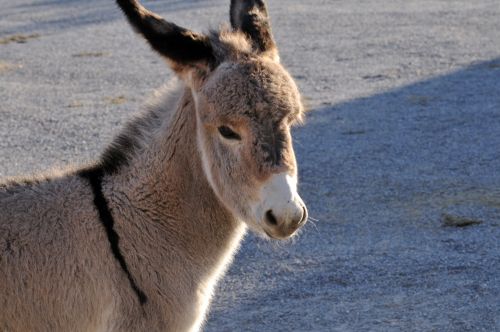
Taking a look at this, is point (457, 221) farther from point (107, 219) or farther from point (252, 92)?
point (107, 219)

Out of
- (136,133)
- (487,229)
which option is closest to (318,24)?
(487,229)

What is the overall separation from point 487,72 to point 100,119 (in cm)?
632

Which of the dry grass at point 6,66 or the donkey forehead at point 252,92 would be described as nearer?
the donkey forehead at point 252,92

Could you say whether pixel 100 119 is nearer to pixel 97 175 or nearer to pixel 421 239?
pixel 421 239

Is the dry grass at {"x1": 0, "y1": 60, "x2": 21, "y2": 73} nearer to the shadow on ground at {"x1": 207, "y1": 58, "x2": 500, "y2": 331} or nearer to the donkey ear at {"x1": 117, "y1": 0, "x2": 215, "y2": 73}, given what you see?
the shadow on ground at {"x1": 207, "y1": 58, "x2": 500, "y2": 331}

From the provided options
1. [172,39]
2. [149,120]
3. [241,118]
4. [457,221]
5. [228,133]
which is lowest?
[457,221]

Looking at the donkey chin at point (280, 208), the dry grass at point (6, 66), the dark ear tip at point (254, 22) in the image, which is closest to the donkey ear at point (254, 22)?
the dark ear tip at point (254, 22)

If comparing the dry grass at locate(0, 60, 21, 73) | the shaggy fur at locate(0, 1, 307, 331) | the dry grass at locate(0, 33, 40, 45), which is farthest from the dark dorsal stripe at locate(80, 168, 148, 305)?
the dry grass at locate(0, 33, 40, 45)

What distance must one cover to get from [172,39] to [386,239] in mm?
4707

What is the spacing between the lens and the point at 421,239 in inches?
360

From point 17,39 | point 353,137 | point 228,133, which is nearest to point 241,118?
point 228,133

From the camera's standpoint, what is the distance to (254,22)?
5.57 metres

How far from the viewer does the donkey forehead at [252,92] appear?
4938 mm

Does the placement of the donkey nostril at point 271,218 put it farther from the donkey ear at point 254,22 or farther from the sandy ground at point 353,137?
the sandy ground at point 353,137
